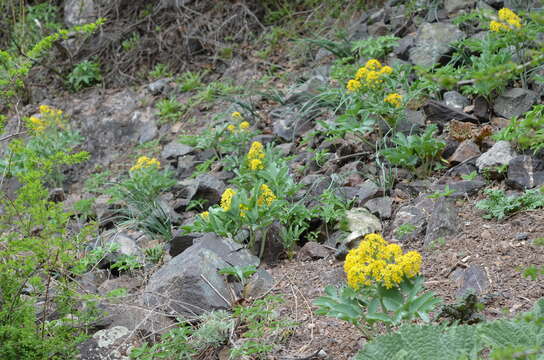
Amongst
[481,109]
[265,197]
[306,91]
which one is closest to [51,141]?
[306,91]

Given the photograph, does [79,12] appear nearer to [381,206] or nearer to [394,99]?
[394,99]

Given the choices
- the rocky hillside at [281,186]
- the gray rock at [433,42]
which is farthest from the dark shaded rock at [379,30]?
the gray rock at [433,42]

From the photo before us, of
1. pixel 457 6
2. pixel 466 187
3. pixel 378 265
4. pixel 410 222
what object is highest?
pixel 378 265

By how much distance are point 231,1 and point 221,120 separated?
228 cm

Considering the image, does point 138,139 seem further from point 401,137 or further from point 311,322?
point 311,322

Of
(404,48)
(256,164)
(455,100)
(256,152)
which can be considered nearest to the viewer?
(256,164)

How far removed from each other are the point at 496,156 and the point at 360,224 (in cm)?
96

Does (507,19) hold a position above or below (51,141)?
above

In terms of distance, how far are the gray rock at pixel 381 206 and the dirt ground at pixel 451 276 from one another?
38 cm

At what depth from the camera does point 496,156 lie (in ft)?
12.6

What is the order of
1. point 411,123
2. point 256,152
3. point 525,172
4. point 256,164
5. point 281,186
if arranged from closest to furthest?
1. point 525,172
2. point 281,186
3. point 256,164
4. point 256,152
5. point 411,123

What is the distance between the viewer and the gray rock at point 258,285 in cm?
330

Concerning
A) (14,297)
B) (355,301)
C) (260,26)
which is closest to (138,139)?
(260,26)

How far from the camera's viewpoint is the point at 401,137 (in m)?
4.14
